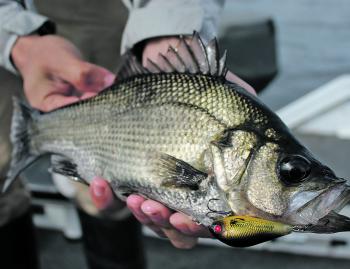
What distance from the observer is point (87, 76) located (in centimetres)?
163

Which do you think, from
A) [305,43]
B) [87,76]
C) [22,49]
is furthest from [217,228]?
[305,43]

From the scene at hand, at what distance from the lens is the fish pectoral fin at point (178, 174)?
1.17 meters

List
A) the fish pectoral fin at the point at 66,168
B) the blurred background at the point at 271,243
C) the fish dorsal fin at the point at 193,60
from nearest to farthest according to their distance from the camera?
the fish dorsal fin at the point at 193,60, the fish pectoral fin at the point at 66,168, the blurred background at the point at 271,243

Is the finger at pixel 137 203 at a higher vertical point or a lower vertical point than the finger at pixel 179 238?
higher

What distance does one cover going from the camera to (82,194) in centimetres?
220

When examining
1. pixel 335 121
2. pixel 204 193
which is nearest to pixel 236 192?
pixel 204 193

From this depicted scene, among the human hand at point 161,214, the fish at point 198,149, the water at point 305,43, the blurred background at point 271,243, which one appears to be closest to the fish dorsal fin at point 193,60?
the fish at point 198,149

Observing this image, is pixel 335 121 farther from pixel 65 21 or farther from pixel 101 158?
pixel 101 158

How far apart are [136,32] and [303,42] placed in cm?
532

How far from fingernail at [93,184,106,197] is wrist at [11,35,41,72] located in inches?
23.1

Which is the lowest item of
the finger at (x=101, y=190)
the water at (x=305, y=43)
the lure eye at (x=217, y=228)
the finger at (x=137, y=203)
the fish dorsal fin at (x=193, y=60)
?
the water at (x=305, y=43)

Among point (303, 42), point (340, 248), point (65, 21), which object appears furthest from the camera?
point (303, 42)

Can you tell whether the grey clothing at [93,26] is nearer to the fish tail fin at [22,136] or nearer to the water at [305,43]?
the fish tail fin at [22,136]

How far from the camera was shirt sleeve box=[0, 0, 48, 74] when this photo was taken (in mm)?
1845
